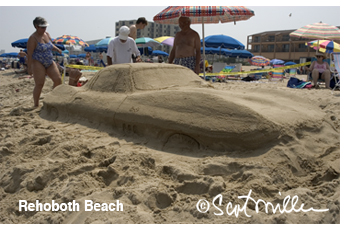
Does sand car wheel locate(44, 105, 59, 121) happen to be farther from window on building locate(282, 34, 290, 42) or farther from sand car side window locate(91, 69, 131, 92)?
window on building locate(282, 34, 290, 42)

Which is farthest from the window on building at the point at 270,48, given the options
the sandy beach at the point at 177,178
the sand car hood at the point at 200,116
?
the sand car hood at the point at 200,116

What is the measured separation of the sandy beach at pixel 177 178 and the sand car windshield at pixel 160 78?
2.69 feet

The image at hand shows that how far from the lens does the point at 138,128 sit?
369cm

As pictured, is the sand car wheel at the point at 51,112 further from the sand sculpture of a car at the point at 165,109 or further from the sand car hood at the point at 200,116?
the sand car hood at the point at 200,116

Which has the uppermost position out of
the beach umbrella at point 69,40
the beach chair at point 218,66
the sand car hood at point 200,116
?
the beach umbrella at point 69,40

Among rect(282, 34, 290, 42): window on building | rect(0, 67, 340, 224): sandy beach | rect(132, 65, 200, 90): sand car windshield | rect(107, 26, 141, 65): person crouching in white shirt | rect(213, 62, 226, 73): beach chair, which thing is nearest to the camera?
rect(0, 67, 340, 224): sandy beach

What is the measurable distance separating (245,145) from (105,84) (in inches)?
96.3

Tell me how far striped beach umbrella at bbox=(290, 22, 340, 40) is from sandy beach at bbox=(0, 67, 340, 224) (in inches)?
271

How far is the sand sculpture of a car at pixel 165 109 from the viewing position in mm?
2994

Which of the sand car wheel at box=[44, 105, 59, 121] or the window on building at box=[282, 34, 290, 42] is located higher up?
the window on building at box=[282, 34, 290, 42]

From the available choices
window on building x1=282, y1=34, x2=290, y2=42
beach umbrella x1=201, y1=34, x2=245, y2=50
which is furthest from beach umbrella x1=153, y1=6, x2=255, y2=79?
window on building x1=282, y1=34, x2=290, y2=42

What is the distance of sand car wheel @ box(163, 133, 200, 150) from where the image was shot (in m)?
3.24

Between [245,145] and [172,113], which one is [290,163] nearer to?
[245,145]

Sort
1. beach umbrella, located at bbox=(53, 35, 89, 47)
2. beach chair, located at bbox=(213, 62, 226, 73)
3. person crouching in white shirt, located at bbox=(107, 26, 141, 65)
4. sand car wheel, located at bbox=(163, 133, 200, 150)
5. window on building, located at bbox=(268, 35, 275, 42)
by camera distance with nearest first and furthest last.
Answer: sand car wheel, located at bbox=(163, 133, 200, 150), person crouching in white shirt, located at bbox=(107, 26, 141, 65), beach umbrella, located at bbox=(53, 35, 89, 47), beach chair, located at bbox=(213, 62, 226, 73), window on building, located at bbox=(268, 35, 275, 42)
